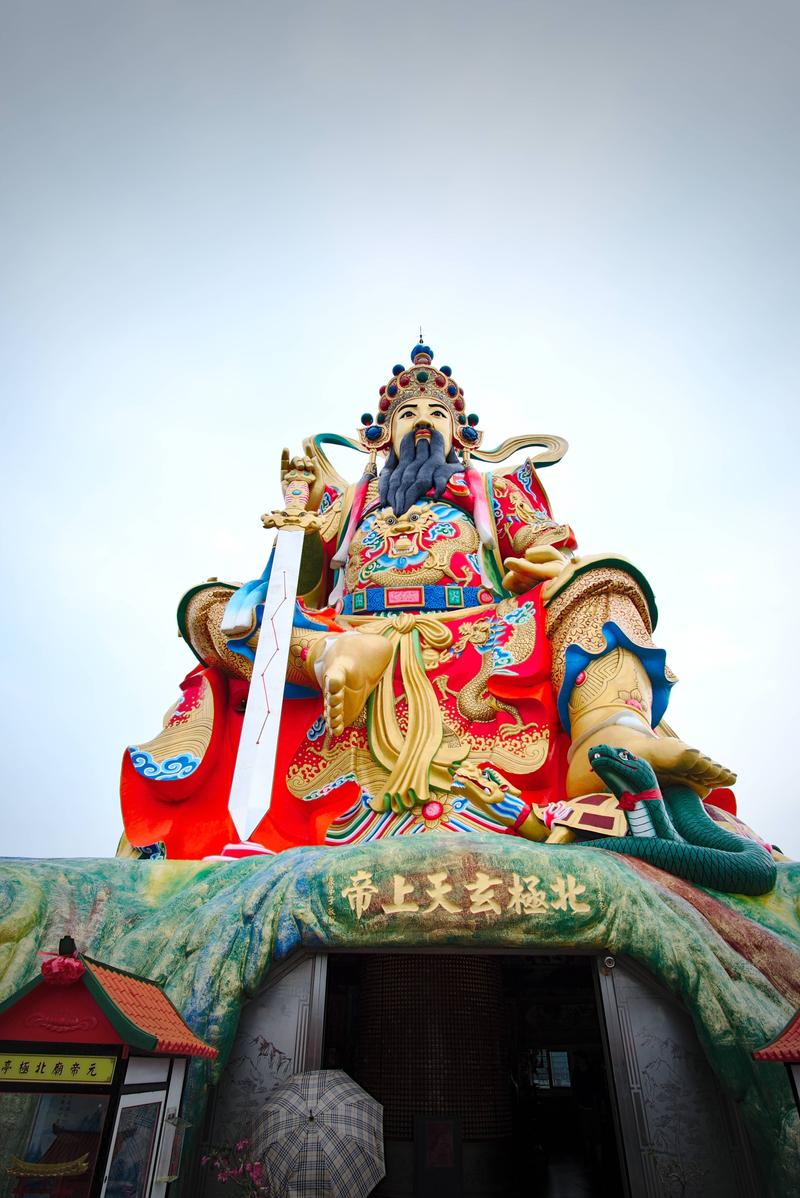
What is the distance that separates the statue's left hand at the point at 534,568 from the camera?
6137 millimetres

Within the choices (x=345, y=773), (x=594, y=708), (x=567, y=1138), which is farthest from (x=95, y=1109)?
(x=567, y=1138)

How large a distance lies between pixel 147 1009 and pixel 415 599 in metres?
4.28

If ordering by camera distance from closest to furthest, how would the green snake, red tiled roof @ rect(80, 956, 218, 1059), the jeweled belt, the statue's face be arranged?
red tiled roof @ rect(80, 956, 218, 1059) → the green snake → the jeweled belt → the statue's face

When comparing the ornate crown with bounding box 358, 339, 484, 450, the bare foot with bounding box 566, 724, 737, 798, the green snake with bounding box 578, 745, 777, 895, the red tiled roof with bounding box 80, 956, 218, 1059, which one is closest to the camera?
the red tiled roof with bounding box 80, 956, 218, 1059

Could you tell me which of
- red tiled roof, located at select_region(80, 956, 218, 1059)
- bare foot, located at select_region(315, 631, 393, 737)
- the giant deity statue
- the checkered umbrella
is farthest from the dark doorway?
red tiled roof, located at select_region(80, 956, 218, 1059)

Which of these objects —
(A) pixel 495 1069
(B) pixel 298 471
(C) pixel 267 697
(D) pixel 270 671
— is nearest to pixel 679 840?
(A) pixel 495 1069

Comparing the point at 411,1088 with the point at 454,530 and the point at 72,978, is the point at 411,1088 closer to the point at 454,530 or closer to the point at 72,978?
the point at 72,978

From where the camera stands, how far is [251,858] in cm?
415

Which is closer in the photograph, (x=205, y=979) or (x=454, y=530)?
(x=205, y=979)

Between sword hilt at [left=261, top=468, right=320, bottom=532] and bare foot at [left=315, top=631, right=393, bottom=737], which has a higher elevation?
sword hilt at [left=261, top=468, right=320, bottom=532]

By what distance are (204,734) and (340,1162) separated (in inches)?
130

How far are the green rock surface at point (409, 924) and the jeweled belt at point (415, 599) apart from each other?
288 centimetres

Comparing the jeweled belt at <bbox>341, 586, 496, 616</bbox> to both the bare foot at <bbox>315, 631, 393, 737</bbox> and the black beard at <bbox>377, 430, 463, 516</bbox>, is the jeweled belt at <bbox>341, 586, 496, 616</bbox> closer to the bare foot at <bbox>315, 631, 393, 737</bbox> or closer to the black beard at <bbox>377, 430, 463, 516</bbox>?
the bare foot at <bbox>315, 631, 393, 737</bbox>

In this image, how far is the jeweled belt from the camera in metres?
6.51
